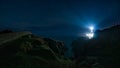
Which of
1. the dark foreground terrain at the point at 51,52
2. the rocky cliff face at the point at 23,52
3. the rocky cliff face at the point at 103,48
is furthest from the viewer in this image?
the rocky cliff face at the point at 103,48

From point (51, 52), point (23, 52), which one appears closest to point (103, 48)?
point (51, 52)

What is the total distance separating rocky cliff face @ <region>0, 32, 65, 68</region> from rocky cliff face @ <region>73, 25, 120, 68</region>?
13.0 ft

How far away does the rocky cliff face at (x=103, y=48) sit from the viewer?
26303 millimetres

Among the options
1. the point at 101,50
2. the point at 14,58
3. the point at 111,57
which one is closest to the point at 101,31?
the point at 101,50

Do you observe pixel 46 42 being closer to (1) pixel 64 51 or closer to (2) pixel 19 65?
(1) pixel 64 51

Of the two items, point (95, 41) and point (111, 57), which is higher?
point (95, 41)

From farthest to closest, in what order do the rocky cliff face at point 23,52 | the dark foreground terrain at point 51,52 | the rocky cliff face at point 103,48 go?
the rocky cliff face at point 103,48, the dark foreground terrain at point 51,52, the rocky cliff face at point 23,52

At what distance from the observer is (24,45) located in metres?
28.8

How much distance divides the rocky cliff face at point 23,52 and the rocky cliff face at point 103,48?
398 cm

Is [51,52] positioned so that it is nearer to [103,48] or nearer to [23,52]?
[23,52]

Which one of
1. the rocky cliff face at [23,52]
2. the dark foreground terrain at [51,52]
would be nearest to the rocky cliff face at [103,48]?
the dark foreground terrain at [51,52]

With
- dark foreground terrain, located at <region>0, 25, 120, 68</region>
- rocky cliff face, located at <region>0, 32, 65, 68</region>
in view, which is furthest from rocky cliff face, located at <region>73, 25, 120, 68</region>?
rocky cliff face, located at <region>0, 32, 65, 68</region>

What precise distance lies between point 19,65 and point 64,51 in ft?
37.5

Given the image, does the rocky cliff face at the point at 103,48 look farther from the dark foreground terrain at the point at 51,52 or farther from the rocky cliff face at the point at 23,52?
the rocky cliff face at the point at 23,52
